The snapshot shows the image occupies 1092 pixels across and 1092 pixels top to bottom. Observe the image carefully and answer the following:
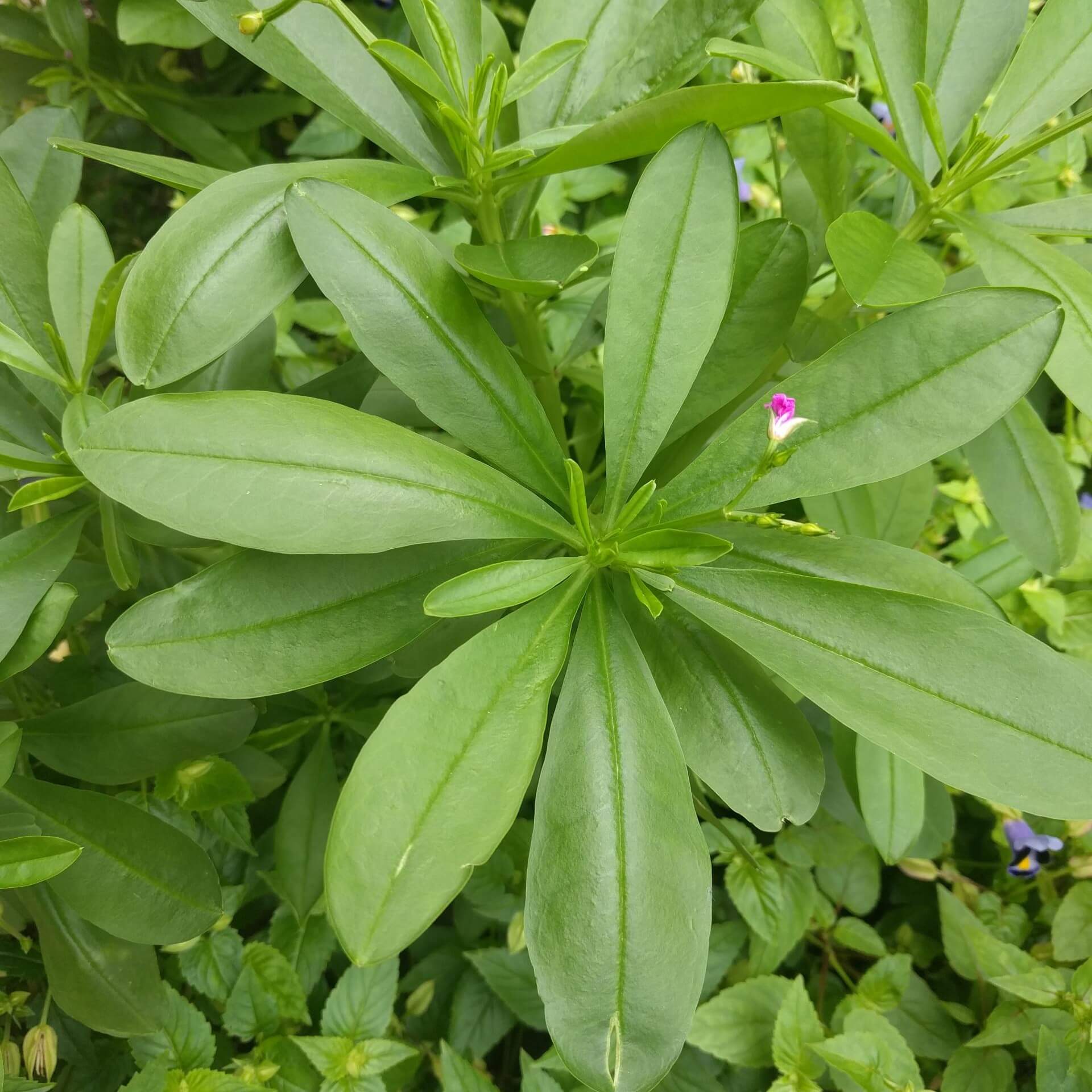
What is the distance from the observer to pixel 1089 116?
2.30ft

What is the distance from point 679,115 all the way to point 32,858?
0.81 meters

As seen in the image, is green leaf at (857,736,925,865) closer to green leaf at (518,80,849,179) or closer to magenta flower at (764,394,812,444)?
magenta flower at (764,394,812,444)

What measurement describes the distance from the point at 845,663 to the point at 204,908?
2.16ft

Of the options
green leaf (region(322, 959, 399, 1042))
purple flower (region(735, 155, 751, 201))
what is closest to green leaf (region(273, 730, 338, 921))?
green leaf (region(322, 959, 399, 1042))

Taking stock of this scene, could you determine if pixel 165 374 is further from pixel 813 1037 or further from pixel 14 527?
pixel 813 1037

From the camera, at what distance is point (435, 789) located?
0.60 meters

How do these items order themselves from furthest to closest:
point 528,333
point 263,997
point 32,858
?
point 263,997, point 528,333, point 32,858

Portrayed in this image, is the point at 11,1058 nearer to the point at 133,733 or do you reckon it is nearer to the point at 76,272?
the point at 133,733

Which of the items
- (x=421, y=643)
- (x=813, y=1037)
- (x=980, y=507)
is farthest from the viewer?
(x=980, y=507)

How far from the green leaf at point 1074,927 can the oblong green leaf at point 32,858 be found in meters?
1.25

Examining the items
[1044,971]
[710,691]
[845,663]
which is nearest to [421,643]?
[710,691]

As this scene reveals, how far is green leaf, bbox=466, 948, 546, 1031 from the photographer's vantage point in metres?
1.11

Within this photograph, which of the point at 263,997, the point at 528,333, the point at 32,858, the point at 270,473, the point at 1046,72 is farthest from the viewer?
the point at 263,997

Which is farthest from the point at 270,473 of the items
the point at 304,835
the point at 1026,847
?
the point at 1026,847
